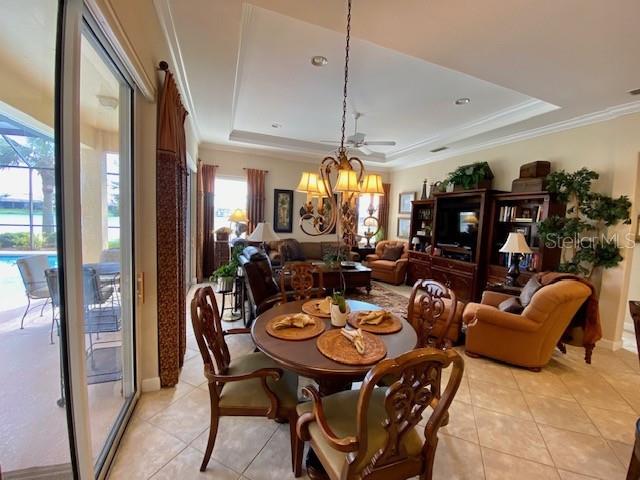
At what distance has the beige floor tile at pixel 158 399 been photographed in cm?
206

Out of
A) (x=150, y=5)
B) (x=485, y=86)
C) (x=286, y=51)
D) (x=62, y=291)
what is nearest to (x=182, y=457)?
(x=62, y=291)

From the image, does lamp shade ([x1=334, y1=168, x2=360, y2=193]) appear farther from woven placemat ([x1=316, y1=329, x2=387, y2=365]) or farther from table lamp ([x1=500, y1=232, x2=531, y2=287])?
table lamp ([x1=500, y1=232, x2=531, y2=287])

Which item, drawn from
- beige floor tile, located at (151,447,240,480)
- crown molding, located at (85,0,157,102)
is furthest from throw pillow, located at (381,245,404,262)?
crown molding, located at (85,0,157,102)

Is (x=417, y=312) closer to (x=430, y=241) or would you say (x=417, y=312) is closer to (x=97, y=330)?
(x=97, y=330)

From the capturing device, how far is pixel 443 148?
18.2 ft

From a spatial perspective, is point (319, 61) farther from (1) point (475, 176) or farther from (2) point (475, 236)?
(2) point (475, 236)

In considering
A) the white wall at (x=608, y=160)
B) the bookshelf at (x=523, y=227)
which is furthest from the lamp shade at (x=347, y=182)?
the white wall at (x=608, y=160)

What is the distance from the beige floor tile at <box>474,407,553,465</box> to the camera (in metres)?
1.86

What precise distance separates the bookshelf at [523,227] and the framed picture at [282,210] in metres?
4.13

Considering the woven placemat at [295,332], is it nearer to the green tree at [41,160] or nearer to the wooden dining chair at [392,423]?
the wooden dining chair at [392,423]

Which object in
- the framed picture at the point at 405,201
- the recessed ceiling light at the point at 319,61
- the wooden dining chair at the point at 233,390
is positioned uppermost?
the recessed ceiling light at the point at 319,61

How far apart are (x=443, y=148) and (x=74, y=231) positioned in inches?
229

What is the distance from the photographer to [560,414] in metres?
2.24

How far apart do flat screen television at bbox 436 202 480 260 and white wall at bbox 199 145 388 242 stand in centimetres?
301
